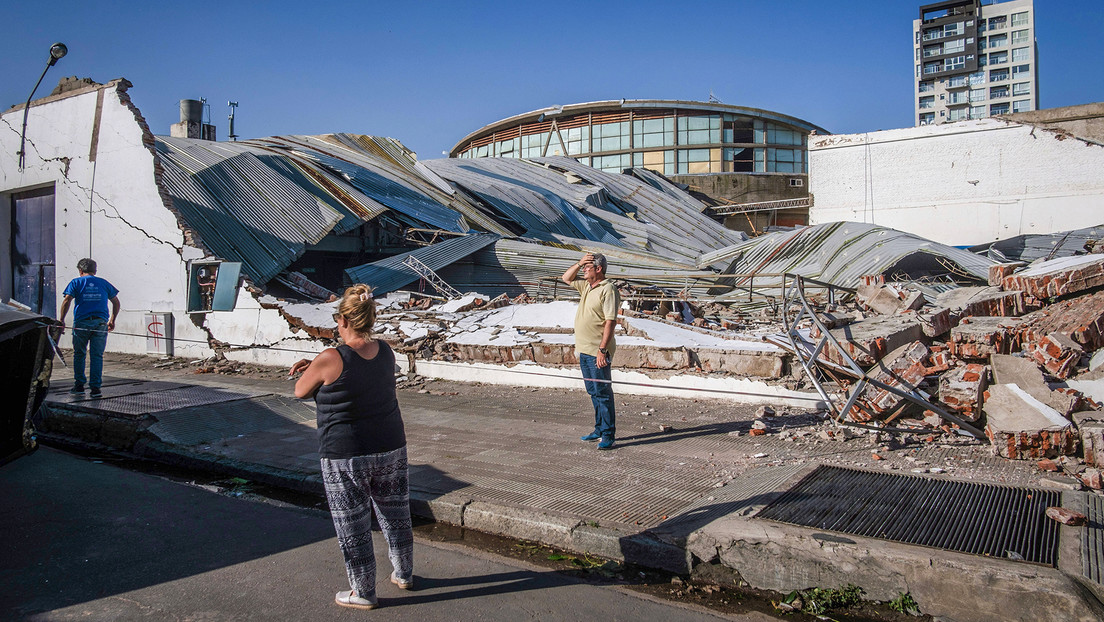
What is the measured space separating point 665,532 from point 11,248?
17067 millimetres

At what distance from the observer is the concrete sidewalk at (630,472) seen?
3.14m

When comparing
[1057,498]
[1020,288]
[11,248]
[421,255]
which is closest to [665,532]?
[1057,498]

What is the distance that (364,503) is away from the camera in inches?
131

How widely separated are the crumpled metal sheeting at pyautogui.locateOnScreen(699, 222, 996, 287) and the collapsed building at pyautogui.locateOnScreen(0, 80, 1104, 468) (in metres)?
0.05

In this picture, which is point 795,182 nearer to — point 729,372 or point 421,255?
point 421,255

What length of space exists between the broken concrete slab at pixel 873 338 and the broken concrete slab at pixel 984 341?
1.22 ft

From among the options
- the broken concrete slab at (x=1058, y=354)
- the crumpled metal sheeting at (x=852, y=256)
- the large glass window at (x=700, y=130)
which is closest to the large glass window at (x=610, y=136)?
the large glass window at (x=700, y=130)

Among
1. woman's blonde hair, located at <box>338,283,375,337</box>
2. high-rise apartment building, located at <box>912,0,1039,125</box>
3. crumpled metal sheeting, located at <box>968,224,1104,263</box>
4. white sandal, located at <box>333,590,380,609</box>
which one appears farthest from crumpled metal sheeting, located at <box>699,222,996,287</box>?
high-rise apartment building, located at <box>912,0,1039,125</box>

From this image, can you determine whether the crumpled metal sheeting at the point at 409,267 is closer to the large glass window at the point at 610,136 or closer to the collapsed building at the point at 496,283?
the collapsed building at the point at 496,283

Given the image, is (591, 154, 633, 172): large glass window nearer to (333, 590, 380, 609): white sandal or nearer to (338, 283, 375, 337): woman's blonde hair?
(338, 283, 375, 337): woman's blonde hair

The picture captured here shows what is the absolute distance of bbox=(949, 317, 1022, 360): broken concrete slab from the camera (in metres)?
6.17

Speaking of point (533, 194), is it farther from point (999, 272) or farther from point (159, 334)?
point (999, 272)

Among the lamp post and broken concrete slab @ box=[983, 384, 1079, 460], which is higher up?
the lamp post

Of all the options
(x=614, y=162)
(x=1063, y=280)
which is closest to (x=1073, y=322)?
(x=1063, y=280)
